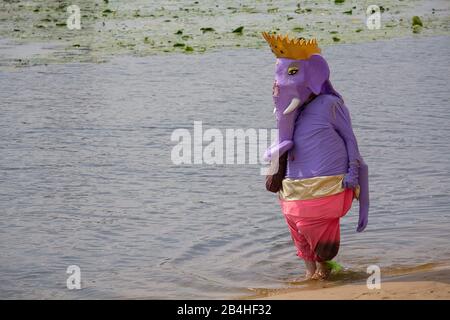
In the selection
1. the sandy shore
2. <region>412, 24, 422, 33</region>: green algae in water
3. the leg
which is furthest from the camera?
<region>412, 24, 422, 33</region>: green algae in water

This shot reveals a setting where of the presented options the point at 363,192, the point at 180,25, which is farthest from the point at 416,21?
the point at 363,192

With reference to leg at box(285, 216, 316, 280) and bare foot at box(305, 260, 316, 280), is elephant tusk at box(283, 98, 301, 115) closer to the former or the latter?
leg at box(285, 216, 316, 280)

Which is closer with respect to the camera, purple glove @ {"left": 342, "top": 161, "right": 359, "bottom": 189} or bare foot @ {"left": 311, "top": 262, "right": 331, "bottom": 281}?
purple glove @ {"left": 342, "top": 161, "right": 359, "bottom": 189}

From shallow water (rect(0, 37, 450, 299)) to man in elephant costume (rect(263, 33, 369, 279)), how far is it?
59cm

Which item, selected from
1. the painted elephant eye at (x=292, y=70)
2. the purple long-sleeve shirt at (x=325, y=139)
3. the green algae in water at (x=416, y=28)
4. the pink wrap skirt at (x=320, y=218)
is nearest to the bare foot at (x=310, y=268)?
the pink wrap skirt at (x=320, y=218)

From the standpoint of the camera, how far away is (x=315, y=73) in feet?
24.2

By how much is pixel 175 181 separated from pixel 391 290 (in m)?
3.95

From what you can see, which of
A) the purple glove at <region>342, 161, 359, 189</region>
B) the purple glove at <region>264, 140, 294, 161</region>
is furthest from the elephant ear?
the purple glove at <region>342, 161, 359, 189</region>

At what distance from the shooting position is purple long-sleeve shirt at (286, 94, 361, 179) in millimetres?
7273

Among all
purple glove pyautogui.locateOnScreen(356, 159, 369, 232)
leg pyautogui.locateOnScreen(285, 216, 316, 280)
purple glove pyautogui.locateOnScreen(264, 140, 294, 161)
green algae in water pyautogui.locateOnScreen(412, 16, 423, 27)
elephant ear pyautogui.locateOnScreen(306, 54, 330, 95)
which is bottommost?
leg pyautogui.locateOnScreen(285, 216, 316, 280)

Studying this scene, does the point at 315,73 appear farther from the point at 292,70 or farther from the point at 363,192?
the point at 363,192

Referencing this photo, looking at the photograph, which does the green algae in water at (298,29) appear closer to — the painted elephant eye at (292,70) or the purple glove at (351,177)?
the painted elephant eye at (292,70)

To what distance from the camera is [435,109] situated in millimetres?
12883
